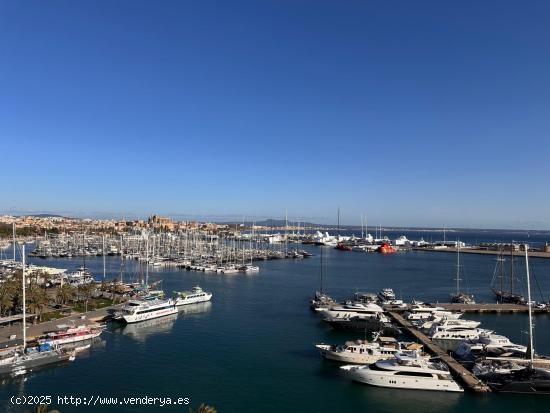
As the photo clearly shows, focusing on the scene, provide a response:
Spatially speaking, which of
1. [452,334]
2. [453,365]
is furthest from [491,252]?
[453,365]

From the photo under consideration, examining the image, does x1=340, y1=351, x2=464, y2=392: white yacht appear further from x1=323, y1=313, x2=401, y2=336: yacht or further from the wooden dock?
x1=323, y1=313, x2=401, y2=336: yacht

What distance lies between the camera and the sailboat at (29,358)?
17.9m

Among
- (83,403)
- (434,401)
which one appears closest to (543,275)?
(434,401)

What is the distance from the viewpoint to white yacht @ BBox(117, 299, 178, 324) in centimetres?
2769

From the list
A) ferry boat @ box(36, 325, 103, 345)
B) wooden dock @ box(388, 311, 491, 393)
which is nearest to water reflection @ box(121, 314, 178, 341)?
ferry boat @ box(36, 325, 103, 345)

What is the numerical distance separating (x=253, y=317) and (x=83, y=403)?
49.7ft

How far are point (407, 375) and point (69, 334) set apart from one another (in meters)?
15.9

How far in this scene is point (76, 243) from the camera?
279ft

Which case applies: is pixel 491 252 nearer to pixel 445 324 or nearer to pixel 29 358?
pixel 445 324

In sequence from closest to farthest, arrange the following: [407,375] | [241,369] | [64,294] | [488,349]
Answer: [407,375] → [241,369] → [488,349] → [64,294]

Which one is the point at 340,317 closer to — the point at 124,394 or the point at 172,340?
the point at 172,340


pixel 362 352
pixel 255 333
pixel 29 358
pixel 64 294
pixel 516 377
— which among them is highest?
pixel 64 294

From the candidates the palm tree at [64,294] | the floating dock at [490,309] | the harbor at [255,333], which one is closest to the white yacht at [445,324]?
the harbor at [255,333]

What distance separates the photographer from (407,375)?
57.6 ft
